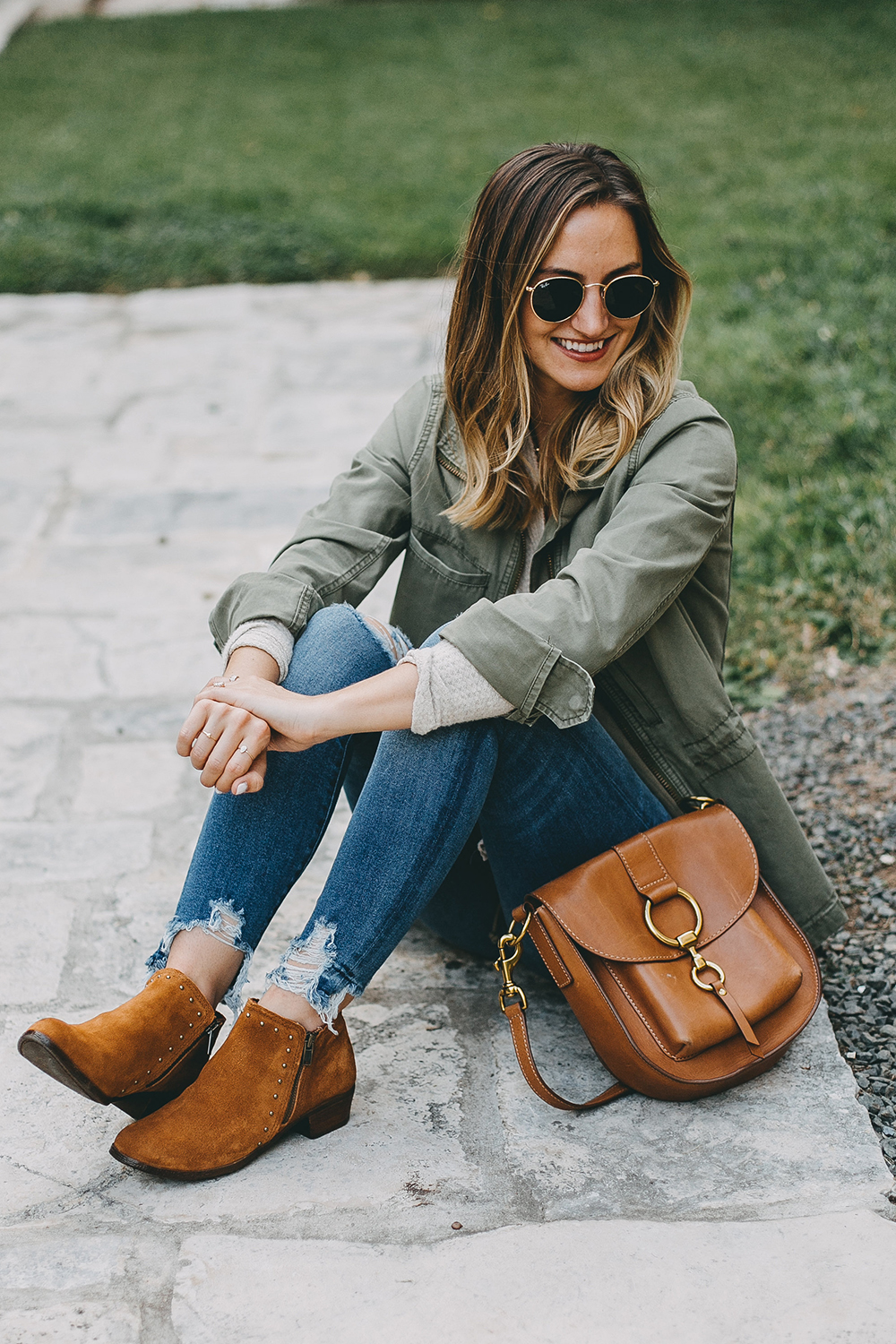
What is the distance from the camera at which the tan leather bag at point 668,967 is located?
6.25ft

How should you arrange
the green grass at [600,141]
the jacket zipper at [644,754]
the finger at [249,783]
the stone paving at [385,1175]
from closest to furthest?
the stone paving at [385,1175], the finger at [249,783], the jacket zipper at [644,754], the green grass at [600,141]

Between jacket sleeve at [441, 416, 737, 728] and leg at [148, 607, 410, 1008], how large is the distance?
0.97 feet

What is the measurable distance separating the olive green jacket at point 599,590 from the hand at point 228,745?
26cm

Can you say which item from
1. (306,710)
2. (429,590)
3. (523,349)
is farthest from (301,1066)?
(523,349)

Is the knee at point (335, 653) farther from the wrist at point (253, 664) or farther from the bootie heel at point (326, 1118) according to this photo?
the bootie heel at point (326, 1118)

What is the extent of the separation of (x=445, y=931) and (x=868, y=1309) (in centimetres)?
102

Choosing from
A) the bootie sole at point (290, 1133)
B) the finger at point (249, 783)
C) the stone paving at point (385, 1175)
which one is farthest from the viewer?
the finger at point (249, 783)

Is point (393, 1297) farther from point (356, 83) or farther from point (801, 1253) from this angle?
point (356, 83)

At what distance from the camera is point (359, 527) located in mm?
2352

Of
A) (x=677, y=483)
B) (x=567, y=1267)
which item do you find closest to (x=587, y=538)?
(x=677, y=483)

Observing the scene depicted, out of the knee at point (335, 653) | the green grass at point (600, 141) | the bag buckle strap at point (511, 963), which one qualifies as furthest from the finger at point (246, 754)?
the green grass at point (600, 141)

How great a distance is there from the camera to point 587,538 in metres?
2.20

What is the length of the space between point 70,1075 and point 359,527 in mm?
1089

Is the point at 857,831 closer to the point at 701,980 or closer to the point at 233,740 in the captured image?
the point at 701,980
